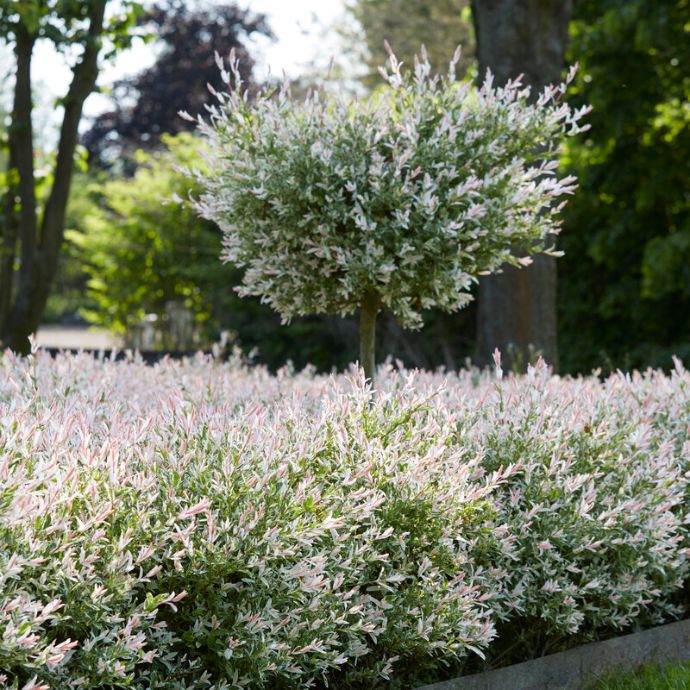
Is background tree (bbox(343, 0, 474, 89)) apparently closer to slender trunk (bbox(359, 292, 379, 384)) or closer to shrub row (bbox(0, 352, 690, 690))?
slender trunk (bbox(359, 292, 379, 384))

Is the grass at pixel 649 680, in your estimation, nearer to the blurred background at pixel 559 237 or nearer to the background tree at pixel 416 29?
the blurred background at pixel 559 237

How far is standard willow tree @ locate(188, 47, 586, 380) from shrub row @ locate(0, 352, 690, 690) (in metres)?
0.78

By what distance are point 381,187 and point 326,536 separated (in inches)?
84.6

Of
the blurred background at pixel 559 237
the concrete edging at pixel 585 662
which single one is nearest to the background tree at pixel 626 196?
the blurred background at pixel 559 237

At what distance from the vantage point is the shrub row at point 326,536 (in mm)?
2795

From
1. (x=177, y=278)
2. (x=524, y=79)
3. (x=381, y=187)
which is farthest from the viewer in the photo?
(x=177, y=278)

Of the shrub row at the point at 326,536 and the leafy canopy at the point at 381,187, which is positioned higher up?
the leafy canopy at the point at 381,187

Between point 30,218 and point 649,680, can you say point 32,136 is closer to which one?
point 30,218

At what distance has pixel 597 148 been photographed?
46.8 feet

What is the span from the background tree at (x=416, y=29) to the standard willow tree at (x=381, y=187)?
54.6 ft

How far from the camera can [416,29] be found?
21.8m

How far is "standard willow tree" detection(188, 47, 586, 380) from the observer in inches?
193

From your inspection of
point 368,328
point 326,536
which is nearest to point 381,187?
point 368,328

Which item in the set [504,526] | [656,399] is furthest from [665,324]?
[504,526]
